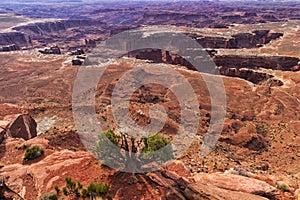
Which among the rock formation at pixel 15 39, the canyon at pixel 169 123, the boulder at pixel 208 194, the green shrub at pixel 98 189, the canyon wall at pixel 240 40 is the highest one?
the boulder at pixel 208 194

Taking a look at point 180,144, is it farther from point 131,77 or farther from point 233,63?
point 233,63

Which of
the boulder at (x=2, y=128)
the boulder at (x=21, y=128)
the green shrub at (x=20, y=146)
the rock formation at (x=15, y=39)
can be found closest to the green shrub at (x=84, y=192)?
the green shrub at (x=20, y=146)

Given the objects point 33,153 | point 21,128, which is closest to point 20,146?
point 33,153

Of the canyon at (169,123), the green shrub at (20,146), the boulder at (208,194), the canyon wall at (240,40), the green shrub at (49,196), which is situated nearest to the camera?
the boulder at (208,194)

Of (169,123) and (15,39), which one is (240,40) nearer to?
(169,123)

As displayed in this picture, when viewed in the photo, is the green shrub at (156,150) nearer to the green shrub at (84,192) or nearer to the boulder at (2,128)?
the green shrub at (84,192)

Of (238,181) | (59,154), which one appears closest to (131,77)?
(59,154)
